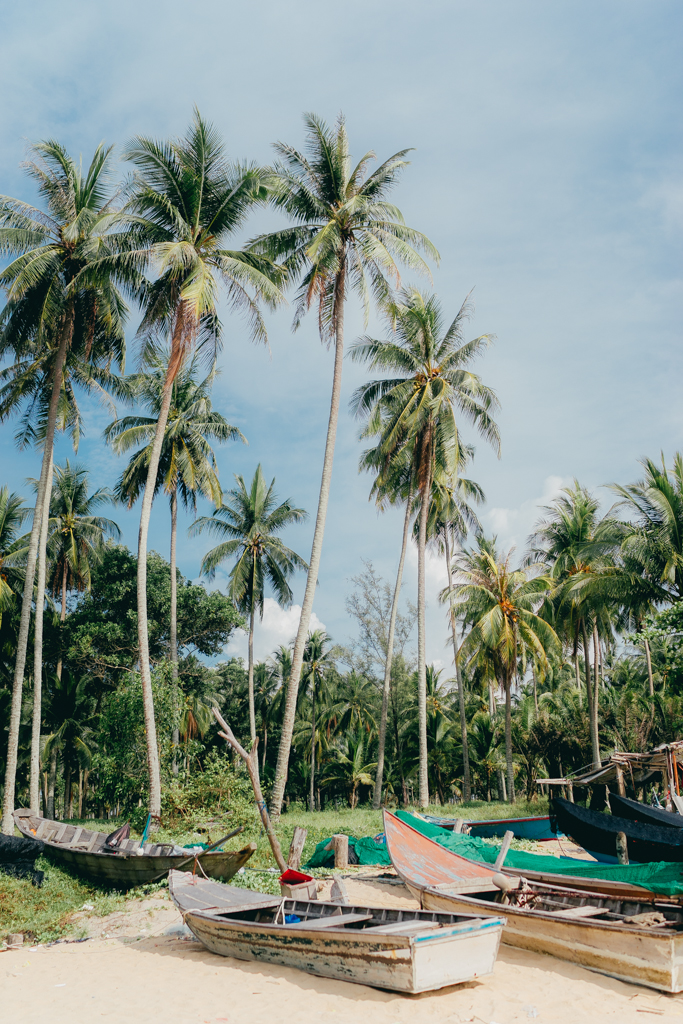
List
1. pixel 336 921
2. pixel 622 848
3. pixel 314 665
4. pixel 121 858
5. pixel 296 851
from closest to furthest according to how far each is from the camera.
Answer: pixel 336 921 → pixel 296 851 → pixel 121 858 → pixel 622 848 → pixel 314 665

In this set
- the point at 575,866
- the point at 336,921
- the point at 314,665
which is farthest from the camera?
the point at 314,665

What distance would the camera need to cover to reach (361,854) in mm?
15023

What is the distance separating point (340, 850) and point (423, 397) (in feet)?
46.3

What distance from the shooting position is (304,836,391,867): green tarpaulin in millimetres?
14398

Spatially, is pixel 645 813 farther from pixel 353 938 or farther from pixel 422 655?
pixel 422 655

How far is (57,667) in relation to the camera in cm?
2867

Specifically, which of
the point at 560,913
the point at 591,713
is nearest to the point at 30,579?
the point at 560,913

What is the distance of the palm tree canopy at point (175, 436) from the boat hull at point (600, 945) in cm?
1716

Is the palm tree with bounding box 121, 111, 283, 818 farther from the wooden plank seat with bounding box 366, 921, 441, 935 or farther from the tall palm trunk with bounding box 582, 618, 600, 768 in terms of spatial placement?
the tall palm trunk with bounding box 582, 618, 600, 768

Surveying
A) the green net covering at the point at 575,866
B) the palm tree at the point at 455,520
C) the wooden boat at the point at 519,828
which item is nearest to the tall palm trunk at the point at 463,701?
the palm tree at the point at 455,520

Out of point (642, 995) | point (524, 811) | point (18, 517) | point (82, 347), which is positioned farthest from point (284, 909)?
point (18, 517)

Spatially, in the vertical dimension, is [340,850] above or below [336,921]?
below

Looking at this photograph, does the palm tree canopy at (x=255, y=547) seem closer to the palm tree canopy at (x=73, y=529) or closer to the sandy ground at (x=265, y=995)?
the palm tree canopy at (x=73, y=529)

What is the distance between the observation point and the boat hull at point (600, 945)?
7.16m
